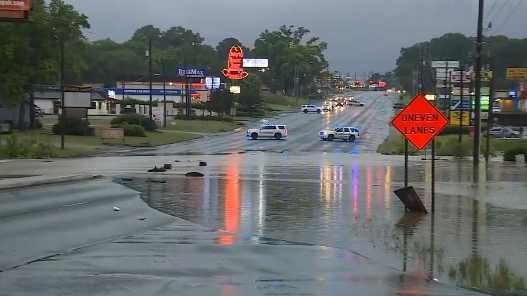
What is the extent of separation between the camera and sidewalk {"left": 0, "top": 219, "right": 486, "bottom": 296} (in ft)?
26.3

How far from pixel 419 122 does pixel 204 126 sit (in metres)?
77.7

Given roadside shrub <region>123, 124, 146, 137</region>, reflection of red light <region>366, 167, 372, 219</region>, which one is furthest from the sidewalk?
roadside shrub <region>123, 124, 146, 137</region>

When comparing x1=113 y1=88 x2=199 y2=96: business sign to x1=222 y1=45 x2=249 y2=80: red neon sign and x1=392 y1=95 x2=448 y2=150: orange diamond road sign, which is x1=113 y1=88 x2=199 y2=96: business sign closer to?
x1=222 y1=45 x2=249 y2=80: red neon sign

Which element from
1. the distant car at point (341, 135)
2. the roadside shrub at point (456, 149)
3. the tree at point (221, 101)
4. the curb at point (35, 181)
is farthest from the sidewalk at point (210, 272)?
the tree at point (221, 101)

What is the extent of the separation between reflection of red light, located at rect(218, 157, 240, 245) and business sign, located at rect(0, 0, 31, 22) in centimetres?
1014

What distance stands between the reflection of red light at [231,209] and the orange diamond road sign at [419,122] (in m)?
4.35

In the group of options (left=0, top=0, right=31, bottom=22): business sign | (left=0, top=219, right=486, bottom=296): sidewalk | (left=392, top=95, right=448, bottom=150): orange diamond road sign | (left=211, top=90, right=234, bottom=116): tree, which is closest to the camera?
(left=0, top=219, right=486, bottom=296): sidewalk

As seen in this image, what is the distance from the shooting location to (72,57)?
76062mm

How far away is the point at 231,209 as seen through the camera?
1645cm

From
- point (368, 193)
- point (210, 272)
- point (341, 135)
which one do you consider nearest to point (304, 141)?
point (341, 135)

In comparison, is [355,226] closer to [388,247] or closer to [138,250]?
[388,247]

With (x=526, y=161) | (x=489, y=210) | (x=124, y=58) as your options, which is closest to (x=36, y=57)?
(x=526, y=161)

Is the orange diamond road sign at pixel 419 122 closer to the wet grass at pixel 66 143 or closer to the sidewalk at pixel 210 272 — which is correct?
the sidewalk at pixel 210 272

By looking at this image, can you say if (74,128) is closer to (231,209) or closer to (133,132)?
(133,132)
